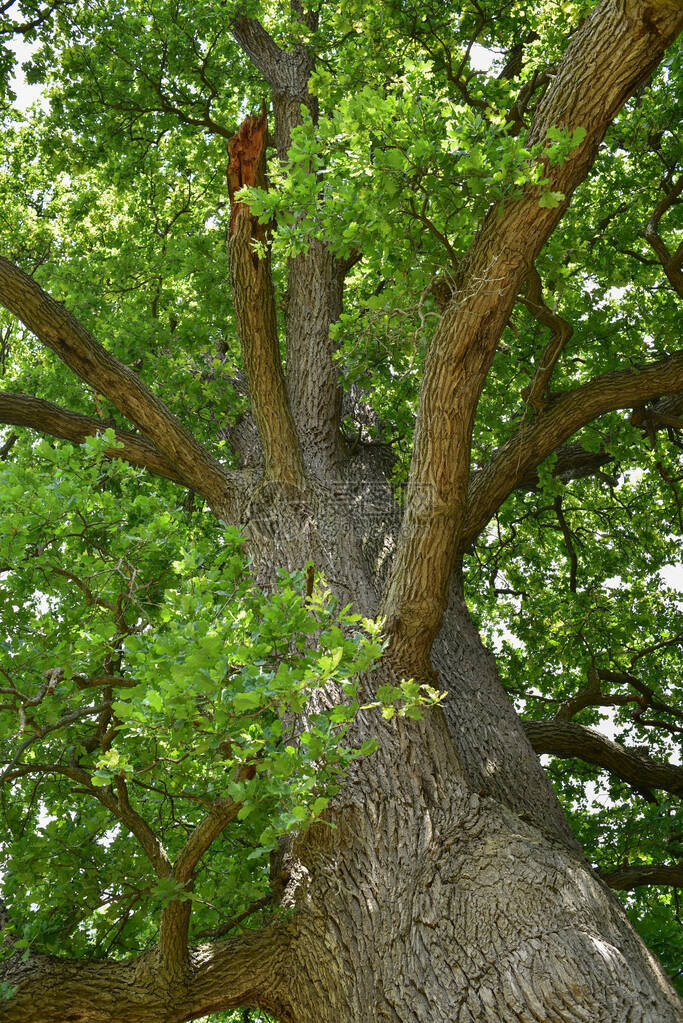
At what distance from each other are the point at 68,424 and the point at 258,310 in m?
1.91

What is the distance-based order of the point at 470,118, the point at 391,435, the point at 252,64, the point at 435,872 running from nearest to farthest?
the point at 435,872
the point at 470,118
the point at 391,435
the point at 252,64

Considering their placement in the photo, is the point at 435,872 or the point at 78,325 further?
the point at 78,325

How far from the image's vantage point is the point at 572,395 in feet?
20.0

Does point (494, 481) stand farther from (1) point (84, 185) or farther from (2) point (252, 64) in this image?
(1) point (84, 185)

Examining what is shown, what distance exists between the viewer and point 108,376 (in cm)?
563

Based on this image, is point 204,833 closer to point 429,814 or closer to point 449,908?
point 429,814

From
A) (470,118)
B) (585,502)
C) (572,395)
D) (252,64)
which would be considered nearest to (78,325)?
(470,118)

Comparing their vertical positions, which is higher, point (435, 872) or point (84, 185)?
point (84, 185)

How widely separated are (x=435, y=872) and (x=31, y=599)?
398 centimetres

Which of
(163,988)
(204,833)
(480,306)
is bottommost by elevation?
(163,988)

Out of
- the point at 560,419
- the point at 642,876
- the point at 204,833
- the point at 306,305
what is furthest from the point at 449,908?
the point at 306,305

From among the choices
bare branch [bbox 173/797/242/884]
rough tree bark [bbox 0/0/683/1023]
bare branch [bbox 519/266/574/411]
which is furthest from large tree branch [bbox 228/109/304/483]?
bare branch [bbox 173/797/242/884]

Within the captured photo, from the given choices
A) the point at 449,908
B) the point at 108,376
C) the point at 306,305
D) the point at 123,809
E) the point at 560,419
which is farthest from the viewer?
the point at 306,305

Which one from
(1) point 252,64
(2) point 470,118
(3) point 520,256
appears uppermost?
(1) point 252,64
